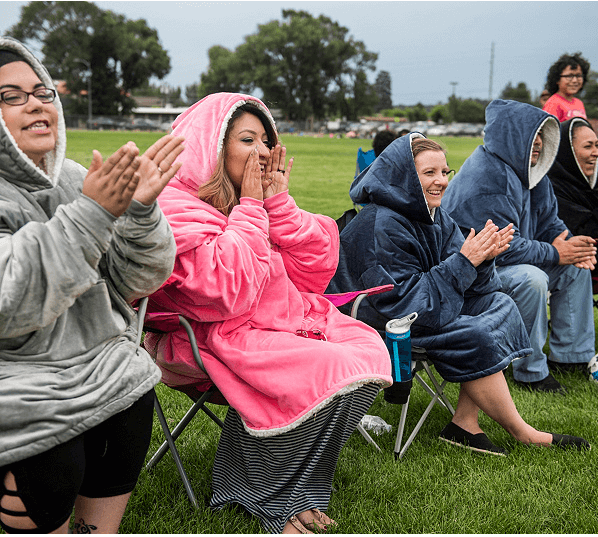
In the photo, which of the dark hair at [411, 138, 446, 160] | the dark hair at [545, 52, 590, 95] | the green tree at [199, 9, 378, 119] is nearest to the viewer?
the dark hair at [411, 138, 446, 160]

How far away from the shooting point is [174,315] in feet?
8.45

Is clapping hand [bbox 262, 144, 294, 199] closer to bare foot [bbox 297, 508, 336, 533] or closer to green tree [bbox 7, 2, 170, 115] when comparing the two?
bare foot [bbox 297, 508, 336, 533]

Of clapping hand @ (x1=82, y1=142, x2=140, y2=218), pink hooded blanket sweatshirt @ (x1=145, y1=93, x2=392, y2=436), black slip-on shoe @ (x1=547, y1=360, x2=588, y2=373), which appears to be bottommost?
black slip-on shoe @ (x1=547, y1=360, x2=588, y2=373)

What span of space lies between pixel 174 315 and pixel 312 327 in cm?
63

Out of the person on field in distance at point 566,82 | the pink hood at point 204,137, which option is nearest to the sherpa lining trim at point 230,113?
the pink hood at point 204,137

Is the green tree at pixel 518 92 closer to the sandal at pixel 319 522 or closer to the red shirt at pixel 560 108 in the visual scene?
the red shirt at pixel 560 108

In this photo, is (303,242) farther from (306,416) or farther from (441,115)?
(441,115)

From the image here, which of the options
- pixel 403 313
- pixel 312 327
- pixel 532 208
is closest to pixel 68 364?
pixel 312 327

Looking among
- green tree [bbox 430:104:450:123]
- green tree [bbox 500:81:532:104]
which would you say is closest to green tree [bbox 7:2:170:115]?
green tree [bbox 430:104:450:123]

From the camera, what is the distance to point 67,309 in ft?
6.23

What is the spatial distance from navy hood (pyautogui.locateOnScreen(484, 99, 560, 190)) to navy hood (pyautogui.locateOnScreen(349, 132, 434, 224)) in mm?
1373

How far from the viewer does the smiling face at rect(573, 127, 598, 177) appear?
16.6ft

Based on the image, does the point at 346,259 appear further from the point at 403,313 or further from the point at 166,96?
the point at 166,96

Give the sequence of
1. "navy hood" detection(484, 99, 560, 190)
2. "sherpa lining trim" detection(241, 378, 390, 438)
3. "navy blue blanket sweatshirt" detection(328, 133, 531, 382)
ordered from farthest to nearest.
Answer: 1. "navy hood" detection(484, 99, 560, 190)
2. "navy blue blanket sweatshirt" detection(328, 133, 531, 382)
3. "sherpa lining trim" detection(241, 378, 390, 438)
